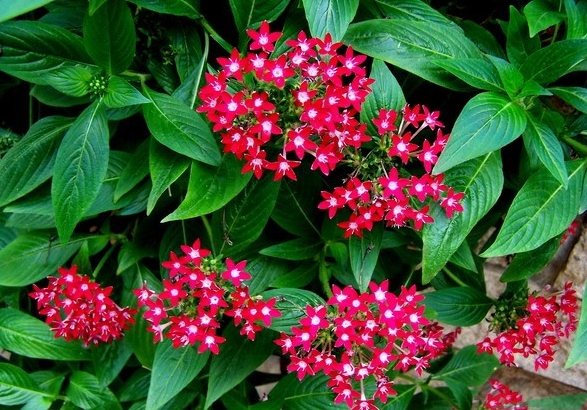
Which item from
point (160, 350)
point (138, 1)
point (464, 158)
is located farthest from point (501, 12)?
point (160, 350)

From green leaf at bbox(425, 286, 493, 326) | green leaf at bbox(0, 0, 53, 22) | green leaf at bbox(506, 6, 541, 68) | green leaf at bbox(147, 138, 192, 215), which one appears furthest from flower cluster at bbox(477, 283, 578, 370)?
green leaf at bbox(0, 0, 53, 22)

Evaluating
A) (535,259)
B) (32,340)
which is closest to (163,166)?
(32,340)

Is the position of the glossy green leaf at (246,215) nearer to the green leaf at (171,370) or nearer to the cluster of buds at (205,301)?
the cluster of buds at (205,301)

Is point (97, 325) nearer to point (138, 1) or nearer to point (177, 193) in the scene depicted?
point (177, 193)

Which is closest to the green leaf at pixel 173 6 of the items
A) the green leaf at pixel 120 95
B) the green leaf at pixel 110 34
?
the green leaf at pixel 110 34

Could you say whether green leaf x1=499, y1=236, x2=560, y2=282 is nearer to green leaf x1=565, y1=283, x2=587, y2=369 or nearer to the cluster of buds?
green leaf x1=565, y1=283, x2=587, y2=369

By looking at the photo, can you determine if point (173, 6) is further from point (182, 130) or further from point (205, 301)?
point (205, 301)

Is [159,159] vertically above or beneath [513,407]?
above
